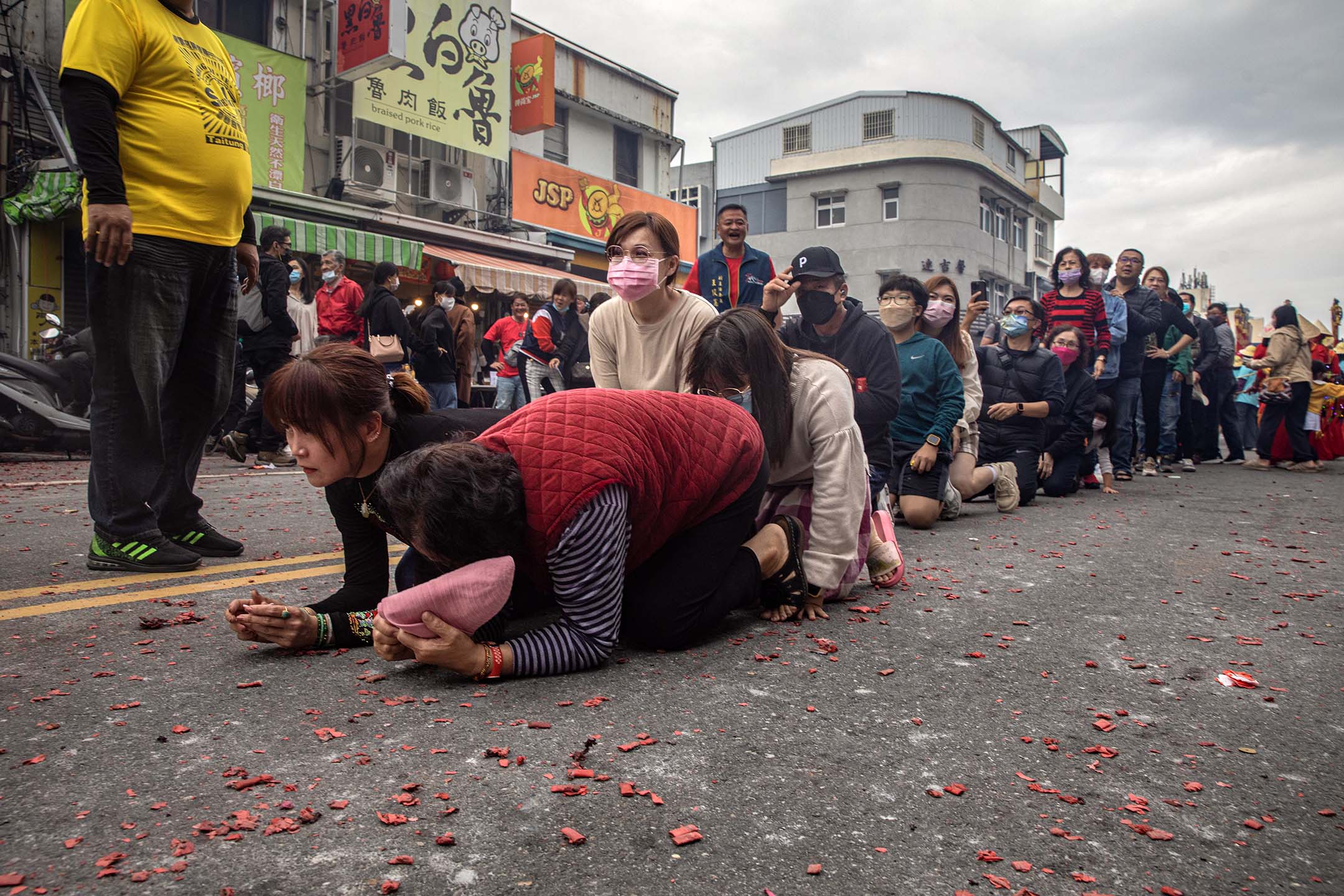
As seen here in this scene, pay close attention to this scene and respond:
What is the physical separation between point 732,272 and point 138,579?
428 centimetres

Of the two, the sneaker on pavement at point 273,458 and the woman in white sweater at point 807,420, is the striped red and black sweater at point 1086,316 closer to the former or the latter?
the woman in white sweater at point 807,420

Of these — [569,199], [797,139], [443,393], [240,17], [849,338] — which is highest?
[797,139]

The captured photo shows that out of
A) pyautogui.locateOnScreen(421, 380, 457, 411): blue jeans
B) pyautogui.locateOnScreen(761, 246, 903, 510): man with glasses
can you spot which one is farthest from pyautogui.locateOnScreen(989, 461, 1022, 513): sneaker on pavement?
pyautogui.locateOnScreen(421, 380, 457, 411): blue jeans

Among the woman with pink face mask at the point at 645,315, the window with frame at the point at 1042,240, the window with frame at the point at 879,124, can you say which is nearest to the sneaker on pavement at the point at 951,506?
the woman with pink face mask at the point at 645,315

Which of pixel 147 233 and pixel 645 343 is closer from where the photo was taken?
pixel 147 233

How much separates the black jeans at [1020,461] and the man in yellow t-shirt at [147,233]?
5455 mm

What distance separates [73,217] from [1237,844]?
48.4ft

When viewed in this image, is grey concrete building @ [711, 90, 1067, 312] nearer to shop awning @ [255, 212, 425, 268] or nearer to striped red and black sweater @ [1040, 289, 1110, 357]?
shop awning @ [255, 212, 425, 268]

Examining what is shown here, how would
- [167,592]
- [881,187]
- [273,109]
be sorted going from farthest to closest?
[881,187] < [273,109] < [167,592]

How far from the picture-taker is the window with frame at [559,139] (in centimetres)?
2155

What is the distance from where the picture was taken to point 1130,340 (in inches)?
342

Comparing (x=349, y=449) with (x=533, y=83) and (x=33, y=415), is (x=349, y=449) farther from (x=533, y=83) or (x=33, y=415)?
(x=533, y=83)

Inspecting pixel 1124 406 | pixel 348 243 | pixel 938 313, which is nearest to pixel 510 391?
pixel 348 243

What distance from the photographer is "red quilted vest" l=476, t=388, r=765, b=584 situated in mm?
2178
